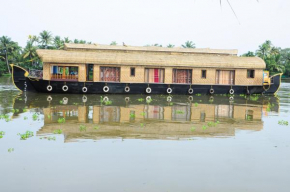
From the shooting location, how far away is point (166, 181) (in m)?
5.56

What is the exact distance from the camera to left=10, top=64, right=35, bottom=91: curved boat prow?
69.7 feet

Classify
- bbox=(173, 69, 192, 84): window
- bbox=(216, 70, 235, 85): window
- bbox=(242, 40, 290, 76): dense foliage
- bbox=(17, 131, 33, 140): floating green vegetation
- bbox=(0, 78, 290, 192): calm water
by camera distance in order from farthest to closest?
bbox=(242, 40, 290, 76): dense foliage < bbox=(216, 70, 235, 85): window < bbox=(173, 69, 192, 84): window < bbox=(17, 131, 33, 140): floating green vegetation < bbox=(0, 78, 290, 192): calm water

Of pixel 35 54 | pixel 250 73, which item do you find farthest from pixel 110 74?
pixel 35 54

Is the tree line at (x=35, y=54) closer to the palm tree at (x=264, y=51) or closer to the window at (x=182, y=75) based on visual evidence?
the palm tree at (x=264, y=51)

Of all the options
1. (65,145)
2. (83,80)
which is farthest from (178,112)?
(83,80)

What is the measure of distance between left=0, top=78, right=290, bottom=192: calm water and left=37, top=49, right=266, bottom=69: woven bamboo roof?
949 centimetres

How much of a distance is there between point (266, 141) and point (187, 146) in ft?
7.96

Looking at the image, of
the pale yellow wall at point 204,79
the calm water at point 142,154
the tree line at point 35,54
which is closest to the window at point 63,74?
the pale yellow wall at point 204,79

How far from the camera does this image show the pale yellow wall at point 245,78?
Answer: 76.3 ft

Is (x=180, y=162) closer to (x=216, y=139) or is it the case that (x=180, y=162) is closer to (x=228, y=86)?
(x=216, y=139)

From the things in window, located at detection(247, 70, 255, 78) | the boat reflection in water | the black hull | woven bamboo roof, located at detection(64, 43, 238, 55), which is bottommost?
the boat reflection in water

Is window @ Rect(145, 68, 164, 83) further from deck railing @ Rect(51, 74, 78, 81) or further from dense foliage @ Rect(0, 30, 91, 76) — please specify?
dense foliage @ Rect(0, 30, 91, 76)

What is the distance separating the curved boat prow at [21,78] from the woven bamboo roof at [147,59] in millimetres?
1680

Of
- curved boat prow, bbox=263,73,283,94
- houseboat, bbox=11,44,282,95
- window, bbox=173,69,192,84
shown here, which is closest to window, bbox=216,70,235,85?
houseboat, bbox=11,44,282,95
